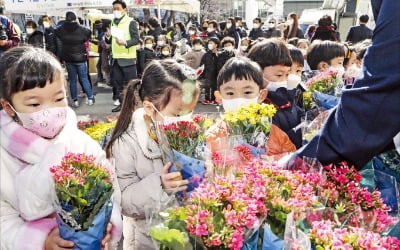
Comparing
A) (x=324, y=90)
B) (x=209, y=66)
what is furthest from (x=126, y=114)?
(x=209, y=66)

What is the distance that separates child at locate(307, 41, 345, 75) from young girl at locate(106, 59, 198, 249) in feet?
7.68

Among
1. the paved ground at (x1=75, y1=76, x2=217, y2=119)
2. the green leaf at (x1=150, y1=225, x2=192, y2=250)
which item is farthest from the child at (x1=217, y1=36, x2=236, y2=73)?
the green leaf at (x1=150, y1=225, x2=192, y2=250)

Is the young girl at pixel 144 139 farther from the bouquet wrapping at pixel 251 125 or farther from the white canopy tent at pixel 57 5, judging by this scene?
the white canopy tent at pixel 57 5

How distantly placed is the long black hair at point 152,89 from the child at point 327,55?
2.39 metres

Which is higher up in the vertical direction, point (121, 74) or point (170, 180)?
point (170, 180)

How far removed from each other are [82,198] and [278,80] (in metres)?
2.11

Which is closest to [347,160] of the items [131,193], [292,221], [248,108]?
[292,221]

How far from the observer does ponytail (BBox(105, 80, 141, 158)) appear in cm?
217

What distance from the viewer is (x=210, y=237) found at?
974 millimetres

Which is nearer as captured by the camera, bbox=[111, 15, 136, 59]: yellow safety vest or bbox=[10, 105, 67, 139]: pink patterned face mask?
bbox=[10, 105, 67, 139]: pink patterned face mask

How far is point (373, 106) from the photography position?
1.29 meters

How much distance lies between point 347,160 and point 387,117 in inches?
8.7

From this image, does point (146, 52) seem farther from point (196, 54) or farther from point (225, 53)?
point (225, 53)

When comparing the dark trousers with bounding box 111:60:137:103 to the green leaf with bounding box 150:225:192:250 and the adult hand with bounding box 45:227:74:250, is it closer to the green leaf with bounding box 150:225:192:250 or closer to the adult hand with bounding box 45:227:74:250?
the adult hand with bounding box 45:227:74:250
